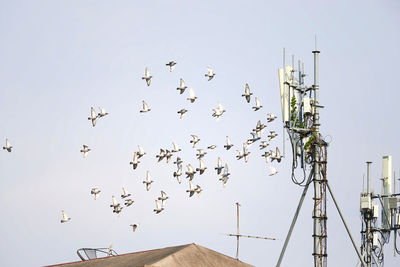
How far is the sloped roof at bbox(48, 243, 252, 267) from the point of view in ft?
147

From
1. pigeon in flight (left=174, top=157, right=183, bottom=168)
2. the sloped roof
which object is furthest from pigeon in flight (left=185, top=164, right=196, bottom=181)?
the sloped roof

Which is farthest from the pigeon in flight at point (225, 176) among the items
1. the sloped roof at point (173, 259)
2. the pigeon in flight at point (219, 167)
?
the sloped roof at point (173, 259)

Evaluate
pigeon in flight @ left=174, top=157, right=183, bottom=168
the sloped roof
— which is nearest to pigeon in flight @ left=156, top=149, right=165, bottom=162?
pigeon in flight @ left=174, top=157, right=183, bottom=168

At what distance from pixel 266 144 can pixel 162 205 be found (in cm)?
785

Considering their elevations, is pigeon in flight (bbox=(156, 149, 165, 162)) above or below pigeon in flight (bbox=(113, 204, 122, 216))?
above

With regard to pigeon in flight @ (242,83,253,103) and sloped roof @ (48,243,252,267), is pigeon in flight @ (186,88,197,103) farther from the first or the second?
sloped roof @ (48,243,252,267)

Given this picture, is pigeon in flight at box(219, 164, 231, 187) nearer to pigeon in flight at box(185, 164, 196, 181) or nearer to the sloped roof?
pigeon in flight at box(185, 164, 196, 181)

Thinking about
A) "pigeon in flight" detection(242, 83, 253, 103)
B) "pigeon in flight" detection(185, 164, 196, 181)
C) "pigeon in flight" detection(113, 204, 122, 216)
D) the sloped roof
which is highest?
"pigeon in flight" detection(242, 83, 253, 103)

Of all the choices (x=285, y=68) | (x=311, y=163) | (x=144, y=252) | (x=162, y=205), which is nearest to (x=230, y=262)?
(x=144, y=252)

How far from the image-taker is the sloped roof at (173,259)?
44812 millimetres

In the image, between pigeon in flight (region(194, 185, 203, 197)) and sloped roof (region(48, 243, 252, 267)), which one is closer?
sloped roof (region(48, 243, 252, 267))

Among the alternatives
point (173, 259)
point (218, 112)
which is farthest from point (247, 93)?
point (173, 259)

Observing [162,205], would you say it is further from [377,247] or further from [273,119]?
[377,247]

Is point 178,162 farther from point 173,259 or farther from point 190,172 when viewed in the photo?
point 173,259
